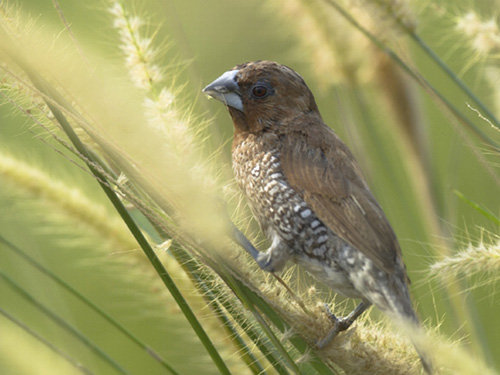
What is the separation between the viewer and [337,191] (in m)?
1.73

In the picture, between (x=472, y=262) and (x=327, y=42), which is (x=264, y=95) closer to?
(x=327, y=42)

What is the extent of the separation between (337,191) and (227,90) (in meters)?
0.44

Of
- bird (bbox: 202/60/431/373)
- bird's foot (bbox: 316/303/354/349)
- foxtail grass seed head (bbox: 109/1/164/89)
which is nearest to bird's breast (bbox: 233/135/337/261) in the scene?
bird (bbox: 202/60/431/373)

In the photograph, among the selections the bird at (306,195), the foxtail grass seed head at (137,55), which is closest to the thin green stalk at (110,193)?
the foxtail grass seed head at (137,55)

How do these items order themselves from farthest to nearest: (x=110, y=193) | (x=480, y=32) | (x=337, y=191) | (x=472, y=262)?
(x=337, y=191)
(x=480, y=32)
(x=472, y=262)
(x=110, y=193)

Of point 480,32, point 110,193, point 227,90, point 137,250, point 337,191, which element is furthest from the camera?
point 227,90

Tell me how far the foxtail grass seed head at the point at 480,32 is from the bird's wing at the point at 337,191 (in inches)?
17.5

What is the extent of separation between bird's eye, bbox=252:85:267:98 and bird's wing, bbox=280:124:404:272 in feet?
0.48

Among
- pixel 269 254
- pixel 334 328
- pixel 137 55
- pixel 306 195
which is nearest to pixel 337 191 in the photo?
pixel 306 195

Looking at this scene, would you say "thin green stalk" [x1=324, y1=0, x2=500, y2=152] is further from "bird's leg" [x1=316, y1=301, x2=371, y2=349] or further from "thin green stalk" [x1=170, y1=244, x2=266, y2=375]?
"thin green stalk" [x1=170, y1=244, x2=266, y2=375]

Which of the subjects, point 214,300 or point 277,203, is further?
point 277,203

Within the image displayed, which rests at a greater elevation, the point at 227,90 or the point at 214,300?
the point at 227,90

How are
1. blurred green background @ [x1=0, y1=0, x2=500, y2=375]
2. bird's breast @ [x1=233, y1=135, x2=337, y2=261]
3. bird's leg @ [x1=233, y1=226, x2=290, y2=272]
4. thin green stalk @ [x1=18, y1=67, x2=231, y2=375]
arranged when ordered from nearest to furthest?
1. thin green stalk @ [x1=18, y1=67, x2=231, y2=375]
2. bird's leg @ [x1=233, y1=226, x2=290, y2=272]
3. blurred green background @ [x1=0, y1=0, x2=500, y2=375]
4. bird's breast @ [x1=233, y1=135, x2=337, y2=261]

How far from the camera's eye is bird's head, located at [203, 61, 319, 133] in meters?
1.92
